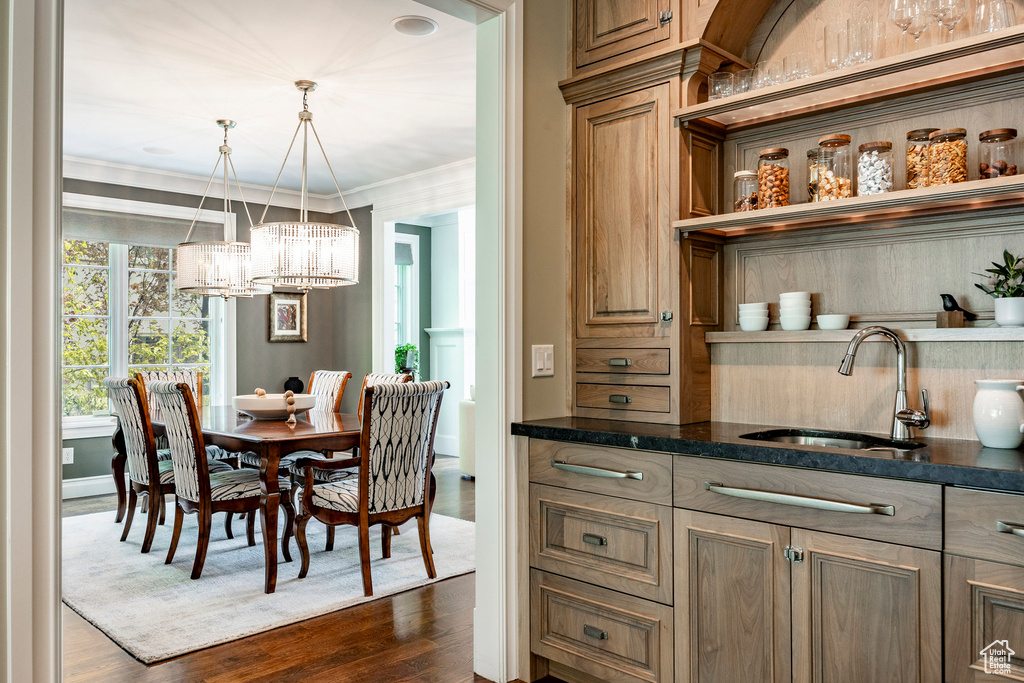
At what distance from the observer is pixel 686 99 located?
244 centimetres

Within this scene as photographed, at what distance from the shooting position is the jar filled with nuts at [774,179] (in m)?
2.34

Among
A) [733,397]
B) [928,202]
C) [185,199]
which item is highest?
[185,199]

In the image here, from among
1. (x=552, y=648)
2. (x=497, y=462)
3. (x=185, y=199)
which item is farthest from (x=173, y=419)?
(x=185, y=199)

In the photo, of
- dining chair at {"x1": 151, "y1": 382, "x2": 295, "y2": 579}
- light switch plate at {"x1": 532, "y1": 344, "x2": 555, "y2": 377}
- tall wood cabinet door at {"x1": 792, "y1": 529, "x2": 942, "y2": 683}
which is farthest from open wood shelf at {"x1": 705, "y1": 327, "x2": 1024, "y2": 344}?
dining chair at {"x1": 151, "y1": 382, "x2": 295, "y2": 579}

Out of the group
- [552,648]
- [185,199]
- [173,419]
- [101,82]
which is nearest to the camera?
[552,648]

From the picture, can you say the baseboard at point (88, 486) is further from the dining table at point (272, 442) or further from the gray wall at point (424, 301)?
the gray wall at point (424, 301)

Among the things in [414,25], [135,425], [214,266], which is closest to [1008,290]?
[414,25]

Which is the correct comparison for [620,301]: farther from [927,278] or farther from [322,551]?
[322,551]

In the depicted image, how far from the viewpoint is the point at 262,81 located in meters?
4.14

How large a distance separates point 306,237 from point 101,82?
140 cm

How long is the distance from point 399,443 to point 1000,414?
2.51m

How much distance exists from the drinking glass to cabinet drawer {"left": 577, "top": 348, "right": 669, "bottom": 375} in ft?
4.03

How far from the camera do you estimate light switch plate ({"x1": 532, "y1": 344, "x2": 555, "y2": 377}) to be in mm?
2629

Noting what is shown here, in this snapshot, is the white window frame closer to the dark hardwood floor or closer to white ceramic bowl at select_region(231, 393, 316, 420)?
white ceramic bowl at select_region(231, 393, 316, 420)
